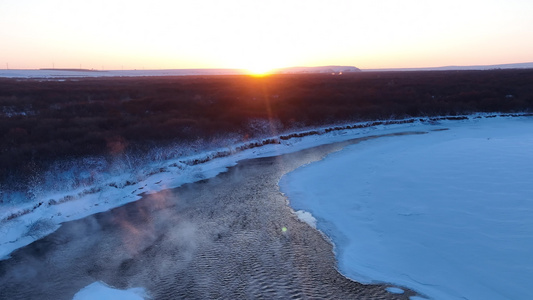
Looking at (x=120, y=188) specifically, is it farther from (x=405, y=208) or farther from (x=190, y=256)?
(x=405, y=208)

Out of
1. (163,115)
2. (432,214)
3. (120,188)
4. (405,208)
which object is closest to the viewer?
(432,214)

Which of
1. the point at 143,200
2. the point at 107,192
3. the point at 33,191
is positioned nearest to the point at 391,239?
the point at 143,200

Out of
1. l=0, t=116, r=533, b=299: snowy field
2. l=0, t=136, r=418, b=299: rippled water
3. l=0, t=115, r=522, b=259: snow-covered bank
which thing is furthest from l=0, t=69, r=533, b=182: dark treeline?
l=0, t=136, r=418, b=299: rippled water

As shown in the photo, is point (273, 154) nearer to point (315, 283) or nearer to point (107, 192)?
point (107, 192)

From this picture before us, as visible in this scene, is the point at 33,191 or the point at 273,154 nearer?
the point at 33,191

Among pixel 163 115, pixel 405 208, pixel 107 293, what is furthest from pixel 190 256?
pixel 163 115

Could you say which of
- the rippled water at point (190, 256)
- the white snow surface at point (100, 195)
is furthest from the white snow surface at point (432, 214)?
the white snow surface at point (100, 195)

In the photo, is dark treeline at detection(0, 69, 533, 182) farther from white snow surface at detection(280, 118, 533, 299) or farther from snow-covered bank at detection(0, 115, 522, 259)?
white snow surface at detection(280, 118, 533, 299)
